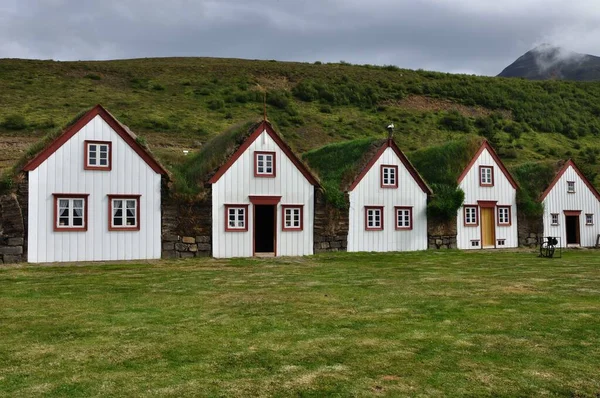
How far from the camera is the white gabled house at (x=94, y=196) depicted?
22.9 meters

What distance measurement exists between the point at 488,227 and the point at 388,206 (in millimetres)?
7502

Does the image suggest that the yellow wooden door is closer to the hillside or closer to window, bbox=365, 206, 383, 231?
window, bbox=365, 206, 383, 231

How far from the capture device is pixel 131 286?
15.7 m

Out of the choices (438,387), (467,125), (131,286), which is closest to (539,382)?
(438,387)

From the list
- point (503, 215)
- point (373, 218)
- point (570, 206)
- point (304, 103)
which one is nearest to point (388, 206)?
point (373, 218)

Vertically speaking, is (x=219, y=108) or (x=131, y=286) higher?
(x=219, y=108)

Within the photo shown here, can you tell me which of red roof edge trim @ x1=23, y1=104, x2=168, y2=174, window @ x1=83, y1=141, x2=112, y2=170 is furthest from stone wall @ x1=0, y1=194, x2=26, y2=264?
window @ x1=83, y1=141, x2=112, y2=170

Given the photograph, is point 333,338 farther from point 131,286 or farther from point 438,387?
point 131,286

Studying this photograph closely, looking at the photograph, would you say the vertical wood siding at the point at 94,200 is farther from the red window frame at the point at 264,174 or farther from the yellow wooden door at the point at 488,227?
the yellow wooden door at the point at 488,227

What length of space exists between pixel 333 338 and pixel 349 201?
20.2m

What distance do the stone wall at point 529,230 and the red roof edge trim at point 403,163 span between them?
7.54 metres

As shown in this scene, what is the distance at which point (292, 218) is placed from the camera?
2745cm

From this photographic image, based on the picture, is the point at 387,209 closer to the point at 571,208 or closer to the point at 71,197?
the point at 571,208

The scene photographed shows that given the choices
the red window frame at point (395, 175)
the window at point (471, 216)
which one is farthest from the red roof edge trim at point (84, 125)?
the window at point (471, 216)
